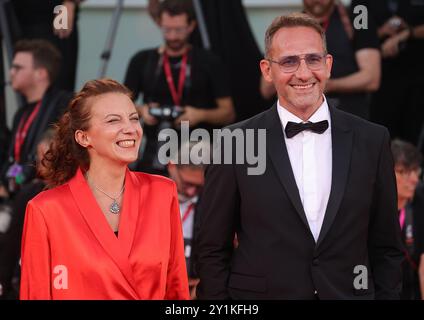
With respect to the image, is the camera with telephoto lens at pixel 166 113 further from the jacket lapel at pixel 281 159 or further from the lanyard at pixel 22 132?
the jacket lapel at pixel 281 159

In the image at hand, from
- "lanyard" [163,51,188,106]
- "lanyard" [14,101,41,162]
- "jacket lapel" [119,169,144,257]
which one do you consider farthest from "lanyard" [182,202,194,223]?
"jacket lapel" [119,169,144,257]

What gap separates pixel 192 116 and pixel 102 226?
270 centimetres

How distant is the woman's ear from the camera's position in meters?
3.96

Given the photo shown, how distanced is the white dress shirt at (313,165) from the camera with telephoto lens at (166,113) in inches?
99.6

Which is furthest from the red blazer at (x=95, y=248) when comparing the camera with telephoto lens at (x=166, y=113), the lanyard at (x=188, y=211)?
the camera with telephoto lens at (x=166, y=113)

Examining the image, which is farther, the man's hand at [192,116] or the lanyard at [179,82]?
the lanyard at [179,82]

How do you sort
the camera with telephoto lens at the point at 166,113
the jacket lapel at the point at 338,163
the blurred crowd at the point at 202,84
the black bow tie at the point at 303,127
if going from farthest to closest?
the camera with telephoto lens at the point at 166,113, the blurred crowd at the point at 202,84, the black bow tie at the point at 303,127, the jacket lapel at the point at 338,163

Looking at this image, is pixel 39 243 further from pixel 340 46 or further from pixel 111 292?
pixel 340 46

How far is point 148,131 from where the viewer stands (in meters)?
6.55

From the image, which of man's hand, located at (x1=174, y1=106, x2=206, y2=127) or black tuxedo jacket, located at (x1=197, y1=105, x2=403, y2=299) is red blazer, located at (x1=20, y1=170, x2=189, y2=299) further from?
man's hand, located at (x1=174, y1=106, x2=206, y2=127)

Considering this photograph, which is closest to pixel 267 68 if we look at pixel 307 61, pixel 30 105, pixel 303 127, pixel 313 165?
pixel 307 61

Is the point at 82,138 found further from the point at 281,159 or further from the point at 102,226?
the point at 281,159

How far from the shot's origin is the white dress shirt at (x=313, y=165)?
3.75m
